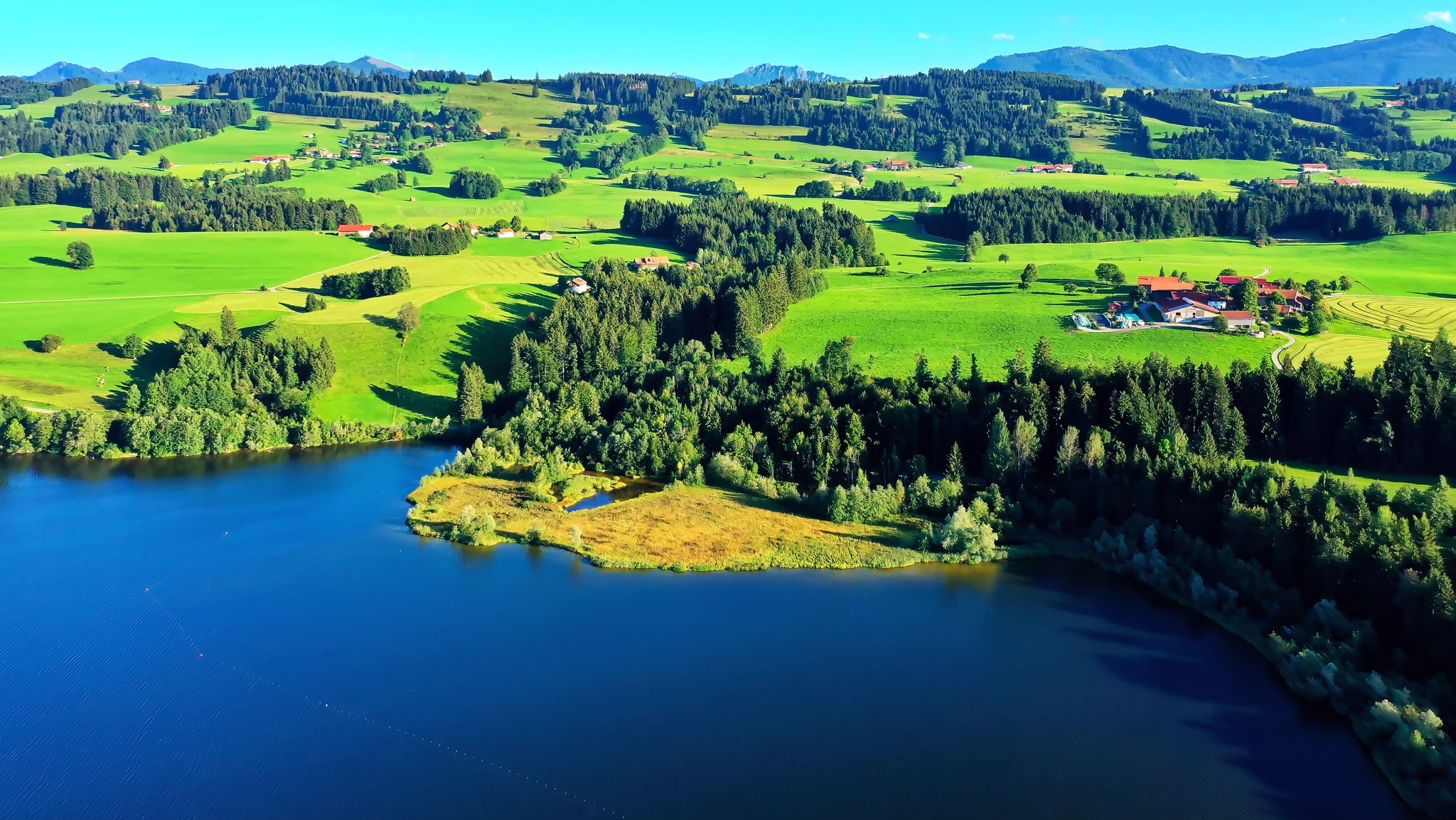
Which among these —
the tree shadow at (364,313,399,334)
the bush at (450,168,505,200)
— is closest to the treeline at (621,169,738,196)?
the bush at (450,168,505,200)

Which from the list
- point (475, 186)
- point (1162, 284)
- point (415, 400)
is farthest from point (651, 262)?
point (475, 186)

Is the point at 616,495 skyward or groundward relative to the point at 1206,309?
groundward

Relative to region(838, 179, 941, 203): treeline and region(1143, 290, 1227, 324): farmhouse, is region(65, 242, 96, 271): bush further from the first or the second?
region(1143, 290, 1227, 324): farmhouse

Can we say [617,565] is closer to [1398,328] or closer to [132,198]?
[1398,328]

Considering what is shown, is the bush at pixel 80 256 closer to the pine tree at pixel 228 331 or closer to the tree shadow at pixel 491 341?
the pine tree at pixel 228 331

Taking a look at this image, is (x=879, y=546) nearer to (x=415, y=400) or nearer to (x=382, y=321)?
(x=415, y=400)
